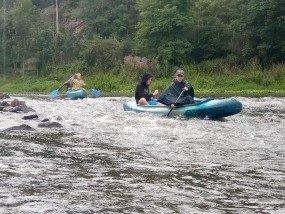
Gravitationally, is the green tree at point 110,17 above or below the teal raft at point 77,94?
above

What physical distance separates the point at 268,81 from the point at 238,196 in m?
21.3

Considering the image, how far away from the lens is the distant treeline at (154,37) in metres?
28.0

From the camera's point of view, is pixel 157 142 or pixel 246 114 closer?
pixel 157 142

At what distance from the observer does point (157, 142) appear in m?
7.99

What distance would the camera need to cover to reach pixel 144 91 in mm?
13555

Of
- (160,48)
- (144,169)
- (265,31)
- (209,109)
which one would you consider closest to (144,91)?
(209,109)

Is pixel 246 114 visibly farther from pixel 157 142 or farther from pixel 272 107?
pixel 157 142

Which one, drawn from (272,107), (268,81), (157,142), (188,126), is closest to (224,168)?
(157,142)

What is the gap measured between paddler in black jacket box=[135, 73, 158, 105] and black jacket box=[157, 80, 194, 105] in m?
0.87

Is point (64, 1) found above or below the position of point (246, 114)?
above

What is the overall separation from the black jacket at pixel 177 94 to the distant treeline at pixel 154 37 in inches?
632

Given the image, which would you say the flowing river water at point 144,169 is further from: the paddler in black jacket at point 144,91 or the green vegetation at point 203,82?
the green vegetation at point 203,82

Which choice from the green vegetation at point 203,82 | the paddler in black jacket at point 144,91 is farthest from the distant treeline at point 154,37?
the paddler in black jacket at point 144,91

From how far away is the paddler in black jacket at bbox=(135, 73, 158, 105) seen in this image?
13.4 m
